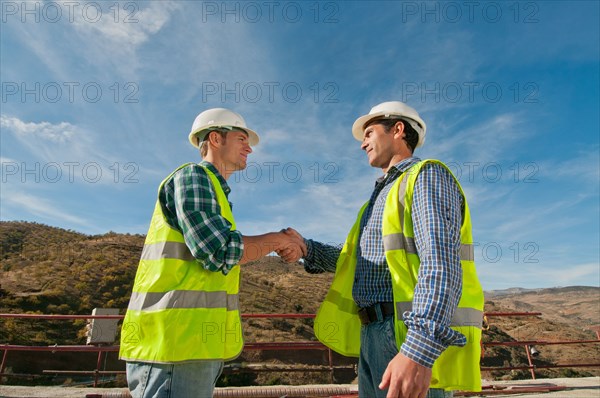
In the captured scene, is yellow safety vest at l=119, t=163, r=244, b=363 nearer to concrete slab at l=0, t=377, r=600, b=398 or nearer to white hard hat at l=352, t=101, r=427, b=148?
white hard hat at l=352, t=101, r=427, b=148

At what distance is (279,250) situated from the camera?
10.9 feet

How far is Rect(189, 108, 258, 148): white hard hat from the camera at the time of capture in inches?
126

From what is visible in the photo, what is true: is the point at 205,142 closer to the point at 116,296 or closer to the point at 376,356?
the point at 376,356

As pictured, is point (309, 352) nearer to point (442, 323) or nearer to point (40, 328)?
point (40, 328)

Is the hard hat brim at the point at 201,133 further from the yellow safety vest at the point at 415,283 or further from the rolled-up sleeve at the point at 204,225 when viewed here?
the yellow safety vest at the point at 415,283

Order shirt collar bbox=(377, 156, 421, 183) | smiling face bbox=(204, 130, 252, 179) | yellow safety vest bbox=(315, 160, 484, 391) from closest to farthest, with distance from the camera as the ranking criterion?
yellow safety vest bbox=(315, 160, 484, 391) < shirt collar bbox=(377, 156, 421, 183) < smiling face bbox=(204, 130, 252, 179)

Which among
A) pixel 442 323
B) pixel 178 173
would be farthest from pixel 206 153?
pixel 442 323

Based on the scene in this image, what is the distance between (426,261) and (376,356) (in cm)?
67

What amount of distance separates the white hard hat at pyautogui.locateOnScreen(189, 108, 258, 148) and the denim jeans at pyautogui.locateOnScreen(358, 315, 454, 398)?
5.64 feet

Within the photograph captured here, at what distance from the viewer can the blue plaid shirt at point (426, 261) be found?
1.85 m

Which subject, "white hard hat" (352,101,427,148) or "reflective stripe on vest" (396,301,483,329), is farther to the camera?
"white hard hat" (352,101,427,148)

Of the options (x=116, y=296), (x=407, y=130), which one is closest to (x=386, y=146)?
(x=407, y=130)

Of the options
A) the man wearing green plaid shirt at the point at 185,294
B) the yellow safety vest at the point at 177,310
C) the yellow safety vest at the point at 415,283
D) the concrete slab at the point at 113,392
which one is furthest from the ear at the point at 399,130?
the concrete slab at the point at 113,392

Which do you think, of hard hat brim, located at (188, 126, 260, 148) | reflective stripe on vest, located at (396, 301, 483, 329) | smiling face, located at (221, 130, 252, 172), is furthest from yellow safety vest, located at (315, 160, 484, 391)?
hard hat brim, located at (188, 126, 260, 148)
